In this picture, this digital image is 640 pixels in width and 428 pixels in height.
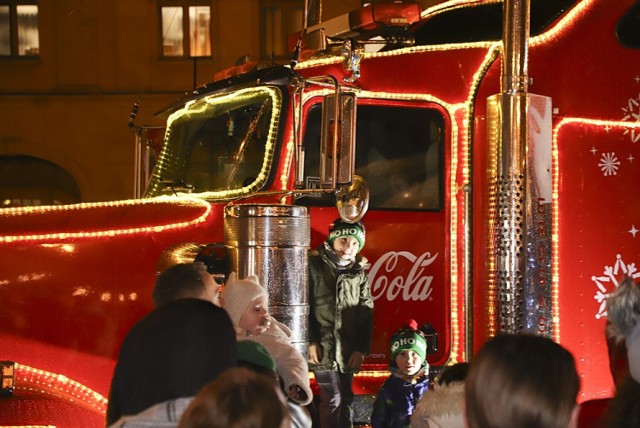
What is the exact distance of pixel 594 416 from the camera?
4902 mm

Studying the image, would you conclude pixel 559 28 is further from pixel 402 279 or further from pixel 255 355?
pixel 255 355

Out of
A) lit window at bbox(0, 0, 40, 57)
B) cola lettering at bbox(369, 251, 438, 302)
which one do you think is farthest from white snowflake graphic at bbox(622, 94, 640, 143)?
lit window at bbox(0, 0, 40, 57)

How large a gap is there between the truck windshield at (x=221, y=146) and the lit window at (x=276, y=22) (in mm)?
14126

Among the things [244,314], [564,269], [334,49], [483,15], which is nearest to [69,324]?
[244,314]

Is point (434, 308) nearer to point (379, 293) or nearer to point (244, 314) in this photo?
point (379, 293)

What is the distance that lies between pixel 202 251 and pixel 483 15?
7.76 feet

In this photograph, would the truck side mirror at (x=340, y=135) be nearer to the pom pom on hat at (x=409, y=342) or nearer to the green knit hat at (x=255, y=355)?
the pom pom on hat at (x=409, y=342)

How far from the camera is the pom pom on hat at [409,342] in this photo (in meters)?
4.91

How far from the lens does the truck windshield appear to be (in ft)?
17.6

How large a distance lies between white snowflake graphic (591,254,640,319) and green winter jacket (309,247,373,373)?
1.12 metres

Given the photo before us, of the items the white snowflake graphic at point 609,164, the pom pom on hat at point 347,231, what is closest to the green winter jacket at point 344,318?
the pom pom on hat at point 347,231

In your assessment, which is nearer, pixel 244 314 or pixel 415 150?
pixel 244 314

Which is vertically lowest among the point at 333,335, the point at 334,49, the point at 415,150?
the point at 333,335

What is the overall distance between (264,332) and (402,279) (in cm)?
127
